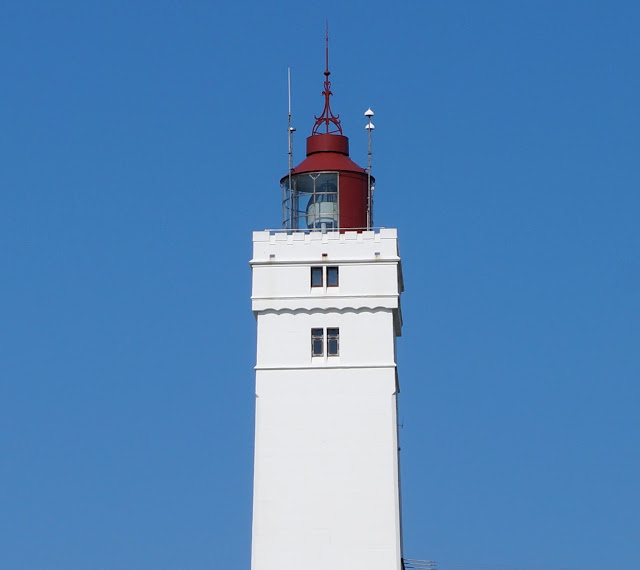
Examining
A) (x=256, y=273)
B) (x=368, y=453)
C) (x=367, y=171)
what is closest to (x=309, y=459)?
(x=368, y=453)

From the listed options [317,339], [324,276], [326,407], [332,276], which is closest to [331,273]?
[332,276]

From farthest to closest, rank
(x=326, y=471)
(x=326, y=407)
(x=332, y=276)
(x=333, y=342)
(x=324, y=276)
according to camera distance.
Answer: (x=332, y=276)
(x=324, y=276)
(x=333, y=342)
(x=326, y=407)
(x=326, y=471)

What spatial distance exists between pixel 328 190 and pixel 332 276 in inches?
146

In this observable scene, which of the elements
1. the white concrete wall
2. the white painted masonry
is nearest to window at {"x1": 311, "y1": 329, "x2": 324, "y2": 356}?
the white painted masonry

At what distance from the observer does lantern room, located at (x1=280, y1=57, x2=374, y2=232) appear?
62.6m

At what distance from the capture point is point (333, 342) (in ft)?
197

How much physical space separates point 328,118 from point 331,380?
9.68 m

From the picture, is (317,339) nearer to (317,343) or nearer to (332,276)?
(317,343)

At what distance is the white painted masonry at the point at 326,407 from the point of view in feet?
190

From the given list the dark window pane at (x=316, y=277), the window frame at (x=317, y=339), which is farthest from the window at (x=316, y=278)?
the window frame at (x=317, y=339)

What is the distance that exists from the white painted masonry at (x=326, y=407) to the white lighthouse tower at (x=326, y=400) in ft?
0.10

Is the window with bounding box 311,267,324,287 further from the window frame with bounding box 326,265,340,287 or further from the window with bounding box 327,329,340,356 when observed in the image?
the window with bounding box 327,329,340,356

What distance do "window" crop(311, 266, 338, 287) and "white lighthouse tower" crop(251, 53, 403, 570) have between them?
0.03m

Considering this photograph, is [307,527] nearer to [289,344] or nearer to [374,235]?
[289,344]
